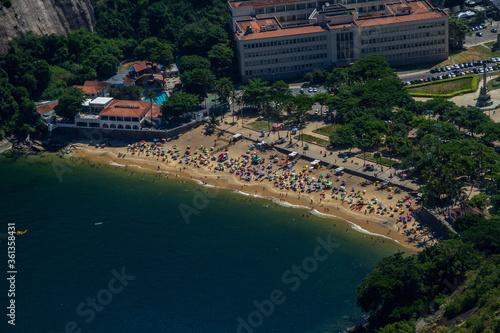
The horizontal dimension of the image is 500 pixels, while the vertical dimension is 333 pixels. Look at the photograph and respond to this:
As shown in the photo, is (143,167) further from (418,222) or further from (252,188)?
(418,222)

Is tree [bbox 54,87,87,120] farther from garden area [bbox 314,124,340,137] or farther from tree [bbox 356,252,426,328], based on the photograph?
tree [bbox 356,252,426,328]

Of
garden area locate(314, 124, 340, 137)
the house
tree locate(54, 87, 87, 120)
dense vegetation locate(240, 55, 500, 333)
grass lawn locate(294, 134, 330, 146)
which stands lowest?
grass lawn locate(294, 134, 330, 146)

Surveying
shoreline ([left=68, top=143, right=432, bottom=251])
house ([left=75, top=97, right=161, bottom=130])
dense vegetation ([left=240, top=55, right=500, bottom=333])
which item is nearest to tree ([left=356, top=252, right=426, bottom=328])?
dense vegetation ([left=240, top=55, right=500, bottom=333])
